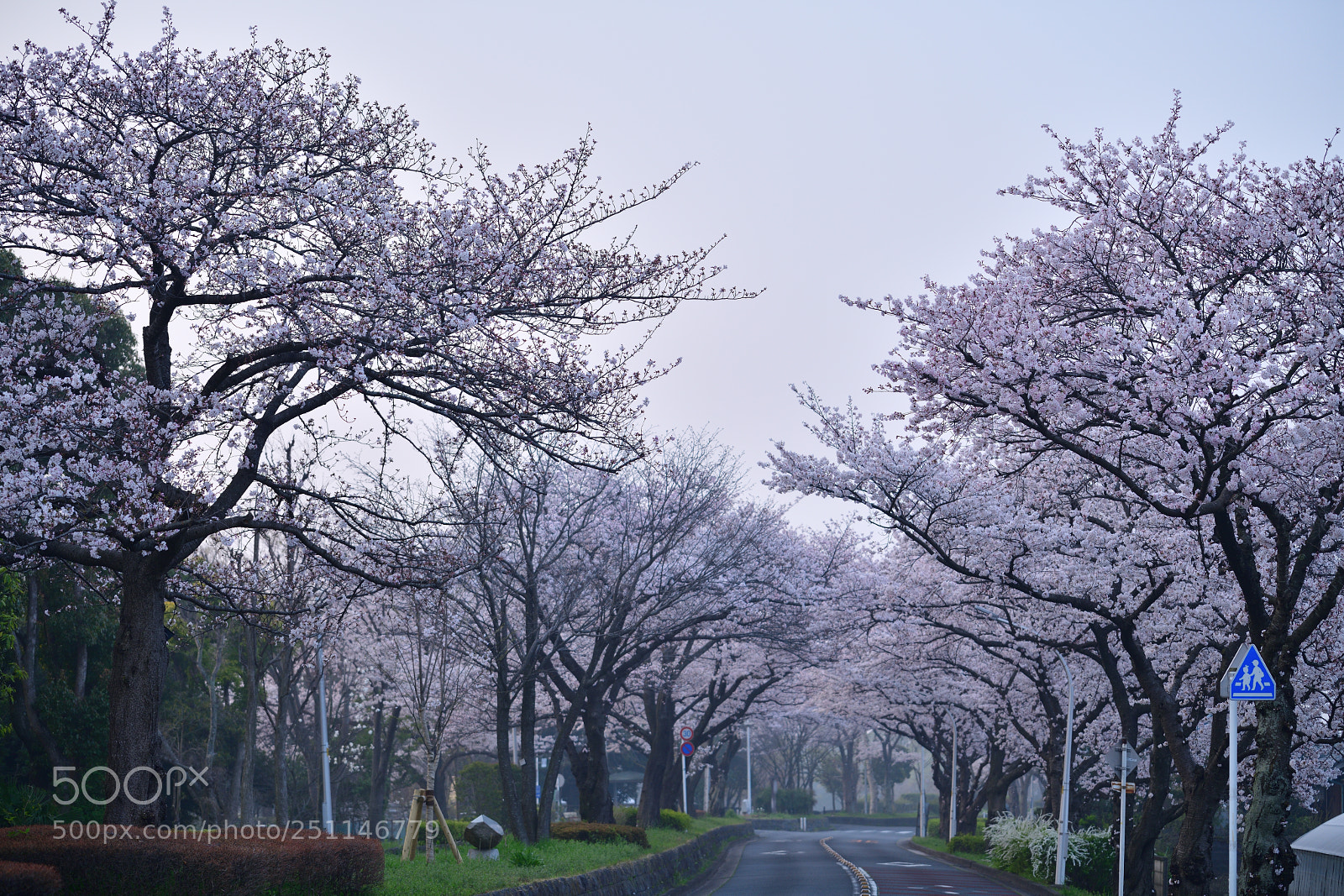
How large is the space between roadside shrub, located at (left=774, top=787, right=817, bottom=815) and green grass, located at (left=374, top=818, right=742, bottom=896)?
61.4 meters

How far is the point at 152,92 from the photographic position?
986 centimetres

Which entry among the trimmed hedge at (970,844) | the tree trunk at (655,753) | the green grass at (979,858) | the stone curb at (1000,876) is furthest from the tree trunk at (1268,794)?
the trimmed hedge at (970,844)

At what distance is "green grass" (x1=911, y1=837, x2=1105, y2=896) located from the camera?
22.2 meters

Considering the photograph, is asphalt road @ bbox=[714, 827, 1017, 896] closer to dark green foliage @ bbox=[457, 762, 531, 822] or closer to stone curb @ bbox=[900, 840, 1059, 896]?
stone curb @ bbox=[900, 840, 1059, 896]

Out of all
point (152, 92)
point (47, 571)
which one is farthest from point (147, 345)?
point (47, 571)

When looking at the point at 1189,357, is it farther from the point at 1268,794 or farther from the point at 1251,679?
the point at 1268,794

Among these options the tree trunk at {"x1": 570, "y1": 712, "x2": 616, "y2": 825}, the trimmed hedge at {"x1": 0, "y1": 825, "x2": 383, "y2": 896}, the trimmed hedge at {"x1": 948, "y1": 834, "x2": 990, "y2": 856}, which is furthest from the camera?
the trimmed hedge at {"x1": 948, "y1": 834, "x2": 990, "y2": 856}

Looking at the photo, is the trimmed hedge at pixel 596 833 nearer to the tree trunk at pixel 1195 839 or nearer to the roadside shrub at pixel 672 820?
the roadside shrub at pixel 672 820

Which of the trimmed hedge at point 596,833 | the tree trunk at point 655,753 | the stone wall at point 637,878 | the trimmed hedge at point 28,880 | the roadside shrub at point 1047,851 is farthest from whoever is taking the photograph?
the tree trunk at point 655,753

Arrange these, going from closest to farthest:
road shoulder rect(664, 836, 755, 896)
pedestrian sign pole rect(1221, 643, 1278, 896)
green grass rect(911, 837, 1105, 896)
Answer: pedestrian sign pole rect(1221, 643, 1278, 896) → green grass rect(911, 837, 1105, 896) → road shoulder rect(664, 836, 755, 896)

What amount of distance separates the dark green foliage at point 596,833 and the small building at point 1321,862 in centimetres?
1395

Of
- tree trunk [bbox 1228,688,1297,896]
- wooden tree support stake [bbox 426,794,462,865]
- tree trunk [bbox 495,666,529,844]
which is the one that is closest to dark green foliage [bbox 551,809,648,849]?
tree trunk [bbox 495,666,529,844]

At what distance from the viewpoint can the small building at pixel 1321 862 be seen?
2452cm

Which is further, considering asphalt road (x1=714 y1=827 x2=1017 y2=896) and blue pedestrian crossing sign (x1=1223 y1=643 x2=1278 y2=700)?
asphalt road (x1=714 y1=827 x2=1017 y2=896)
